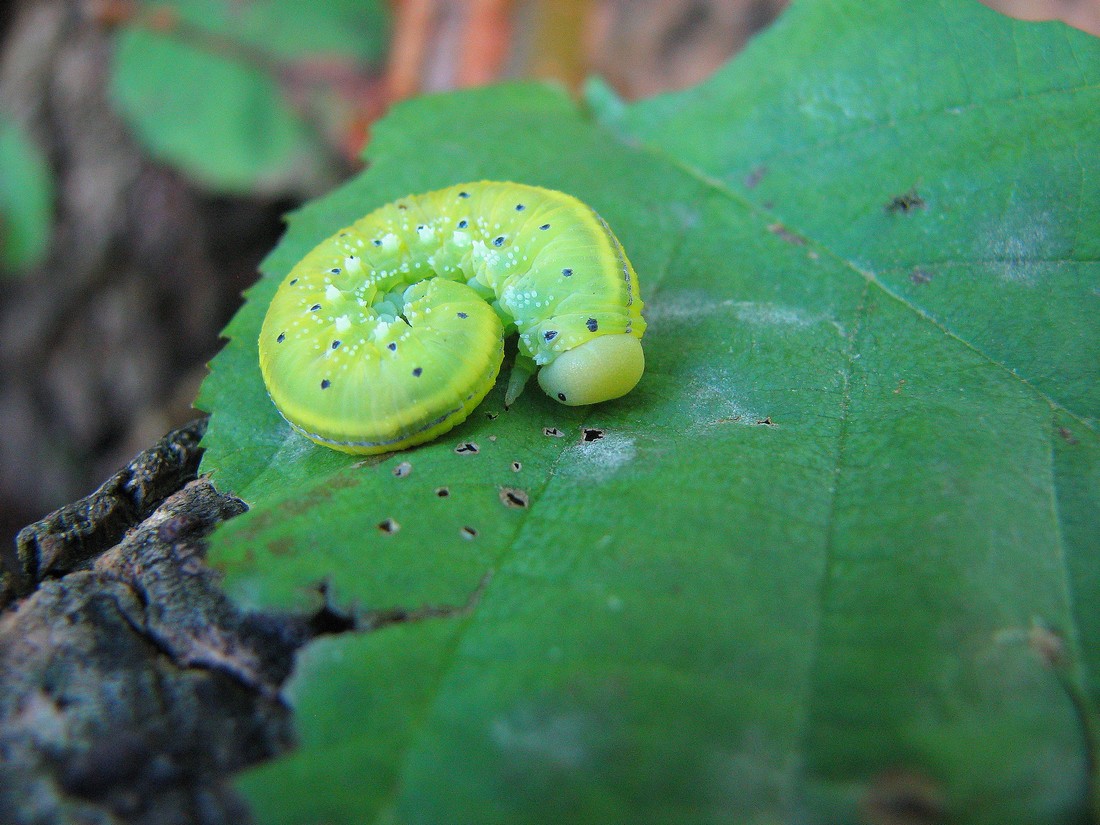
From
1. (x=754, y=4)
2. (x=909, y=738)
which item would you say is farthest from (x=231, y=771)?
(x=754, y=4)


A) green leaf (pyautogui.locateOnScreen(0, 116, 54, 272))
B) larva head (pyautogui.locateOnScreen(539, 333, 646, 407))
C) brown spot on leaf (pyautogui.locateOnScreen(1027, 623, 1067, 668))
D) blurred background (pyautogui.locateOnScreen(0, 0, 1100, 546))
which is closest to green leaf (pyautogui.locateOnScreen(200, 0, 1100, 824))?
brown spot on leaf (pyautogui.locateOnScreen(1027, 623, 1067, 668))

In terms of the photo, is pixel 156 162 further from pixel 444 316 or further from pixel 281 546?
pixel 281 546

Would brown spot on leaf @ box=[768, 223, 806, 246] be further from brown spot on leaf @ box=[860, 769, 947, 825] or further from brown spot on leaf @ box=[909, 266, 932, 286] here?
brown spot on leaf @ box=[860, 769, 947, 825]

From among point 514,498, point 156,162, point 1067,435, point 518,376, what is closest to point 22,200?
point 156,162

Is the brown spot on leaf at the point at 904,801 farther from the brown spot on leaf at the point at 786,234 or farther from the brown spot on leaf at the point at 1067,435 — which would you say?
the brown spot on leaf at the point at 786,234

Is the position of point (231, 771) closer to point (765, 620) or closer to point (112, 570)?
point (112, 570)

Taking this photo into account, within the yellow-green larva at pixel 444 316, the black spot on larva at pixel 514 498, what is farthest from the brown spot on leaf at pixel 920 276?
the black spot on larva at pixel 514 498
